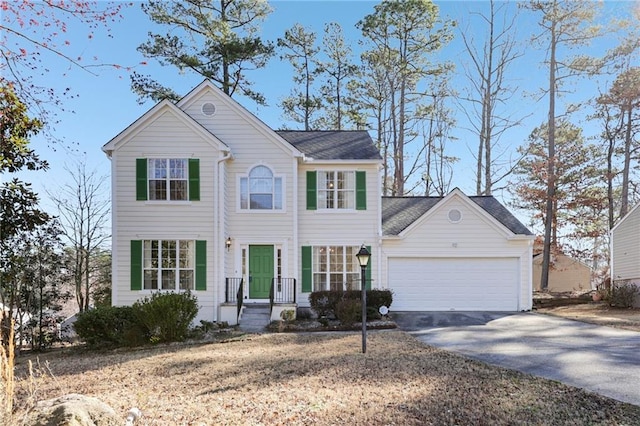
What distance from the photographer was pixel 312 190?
1543 cm

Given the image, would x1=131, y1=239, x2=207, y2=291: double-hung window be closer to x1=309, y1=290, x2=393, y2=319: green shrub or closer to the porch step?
the porch step

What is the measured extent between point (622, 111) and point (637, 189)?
4176 millimetres

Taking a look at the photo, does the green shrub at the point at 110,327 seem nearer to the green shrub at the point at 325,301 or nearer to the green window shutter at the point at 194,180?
the green window shutter at the point at 194,180

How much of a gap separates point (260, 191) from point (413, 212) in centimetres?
587

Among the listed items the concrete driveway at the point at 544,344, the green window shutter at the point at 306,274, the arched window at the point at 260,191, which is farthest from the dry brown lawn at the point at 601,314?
the arched window at the point at 260,191

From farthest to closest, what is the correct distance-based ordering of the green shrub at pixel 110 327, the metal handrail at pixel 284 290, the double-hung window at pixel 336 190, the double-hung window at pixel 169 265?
1. the double-hung window at pixel 336 190
2. the metal handrail at pixel 284 290
3. the double-hung window at pixel 169 265
4. the green shrub at pixel 110 327

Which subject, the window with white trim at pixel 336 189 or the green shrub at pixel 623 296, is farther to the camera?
the green shrub at pixel 623 296

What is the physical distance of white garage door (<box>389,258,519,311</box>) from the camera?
15.6m

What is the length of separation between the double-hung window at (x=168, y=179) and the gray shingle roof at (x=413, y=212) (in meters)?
6.49

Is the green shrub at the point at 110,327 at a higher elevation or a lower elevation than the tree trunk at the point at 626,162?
lower

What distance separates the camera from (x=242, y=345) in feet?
34.3

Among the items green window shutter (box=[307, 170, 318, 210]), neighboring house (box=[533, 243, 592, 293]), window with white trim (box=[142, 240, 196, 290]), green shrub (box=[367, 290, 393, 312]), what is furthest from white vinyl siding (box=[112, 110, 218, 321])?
neighboring house (box=[533, 243, 592, 293])

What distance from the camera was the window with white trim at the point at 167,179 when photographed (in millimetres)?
14141

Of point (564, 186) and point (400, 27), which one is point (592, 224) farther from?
point (400, 27)
